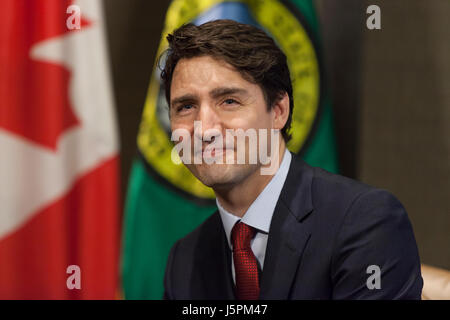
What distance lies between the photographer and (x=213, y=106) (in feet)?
1.92

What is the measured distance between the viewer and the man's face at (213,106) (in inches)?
22.8

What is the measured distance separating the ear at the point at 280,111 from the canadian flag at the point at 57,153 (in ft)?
2.59

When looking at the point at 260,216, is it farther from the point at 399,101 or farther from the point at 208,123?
the point at 399,101

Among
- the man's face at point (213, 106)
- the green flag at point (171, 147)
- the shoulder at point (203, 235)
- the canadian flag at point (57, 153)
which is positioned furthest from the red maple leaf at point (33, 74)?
the man's face at point (213, 106)

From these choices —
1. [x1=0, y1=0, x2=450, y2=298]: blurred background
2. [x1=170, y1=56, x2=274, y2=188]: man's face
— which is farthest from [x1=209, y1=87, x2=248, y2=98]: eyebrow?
[x1=0, y1=0, x2=450, y2=298]: blurred background

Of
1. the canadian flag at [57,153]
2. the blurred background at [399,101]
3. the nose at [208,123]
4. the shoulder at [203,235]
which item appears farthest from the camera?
the canadian flag at [57,153]

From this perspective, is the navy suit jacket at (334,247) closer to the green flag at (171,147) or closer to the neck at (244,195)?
the neck at (244,195)

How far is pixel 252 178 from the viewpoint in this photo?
62cm

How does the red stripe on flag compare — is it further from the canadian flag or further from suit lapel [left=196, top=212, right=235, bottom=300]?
suit lapel [left=196, top=212, right=235, bottom=300]

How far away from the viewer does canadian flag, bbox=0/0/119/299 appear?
4.17ft

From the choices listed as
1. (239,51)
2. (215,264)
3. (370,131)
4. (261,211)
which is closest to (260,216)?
(261,211)

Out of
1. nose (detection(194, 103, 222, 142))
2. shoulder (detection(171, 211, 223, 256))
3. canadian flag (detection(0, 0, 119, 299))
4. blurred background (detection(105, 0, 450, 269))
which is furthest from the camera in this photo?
canadian flag (detection(0, 0, 119, 299))
